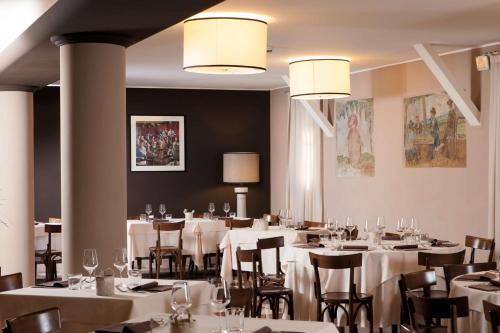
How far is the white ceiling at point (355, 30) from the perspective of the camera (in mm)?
6938

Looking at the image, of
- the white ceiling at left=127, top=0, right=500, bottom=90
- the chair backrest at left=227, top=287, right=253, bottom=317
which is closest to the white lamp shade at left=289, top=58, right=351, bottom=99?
the white ceiling at left=127, top=0, right=500, bottom=90

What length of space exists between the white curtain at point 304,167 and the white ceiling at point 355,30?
1596 millimetres

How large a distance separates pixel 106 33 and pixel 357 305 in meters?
3.33

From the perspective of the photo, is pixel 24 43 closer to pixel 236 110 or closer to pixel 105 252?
pixel 105 252

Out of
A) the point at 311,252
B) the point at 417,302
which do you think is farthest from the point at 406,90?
the point at 417,302

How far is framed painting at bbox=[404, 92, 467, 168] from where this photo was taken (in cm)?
960

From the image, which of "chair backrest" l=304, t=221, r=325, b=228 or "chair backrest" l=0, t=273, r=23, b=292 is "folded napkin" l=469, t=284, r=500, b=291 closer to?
"chair backrest" l=0, t=273, r=23, b=292

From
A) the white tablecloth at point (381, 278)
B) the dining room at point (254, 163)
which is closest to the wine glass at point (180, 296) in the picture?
the dining room at point (254, 163)

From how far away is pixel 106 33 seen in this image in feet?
20.4

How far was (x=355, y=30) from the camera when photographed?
8.14 meters

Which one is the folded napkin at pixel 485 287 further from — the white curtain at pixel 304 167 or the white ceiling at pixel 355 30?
the white curtain at pixel 304 167

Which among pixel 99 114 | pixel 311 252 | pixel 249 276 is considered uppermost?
pixel 99 114

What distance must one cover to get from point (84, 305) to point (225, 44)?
306 centimetres

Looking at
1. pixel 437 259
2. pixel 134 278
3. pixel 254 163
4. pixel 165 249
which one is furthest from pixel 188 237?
pixel 134 278
